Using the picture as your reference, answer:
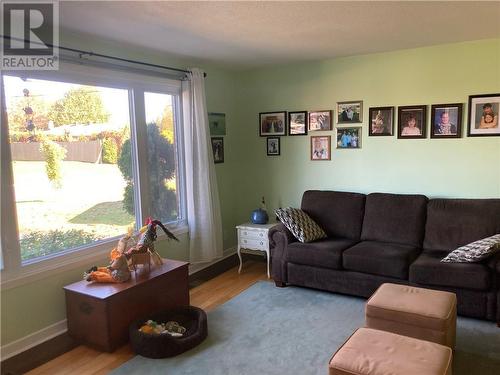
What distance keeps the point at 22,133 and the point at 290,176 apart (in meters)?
2.87

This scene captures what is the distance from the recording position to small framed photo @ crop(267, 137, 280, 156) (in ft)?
15.8

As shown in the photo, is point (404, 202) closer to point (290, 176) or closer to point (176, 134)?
point (290, 176)

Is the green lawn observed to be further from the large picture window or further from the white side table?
the white side table

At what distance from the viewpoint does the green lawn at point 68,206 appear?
2.88 metres

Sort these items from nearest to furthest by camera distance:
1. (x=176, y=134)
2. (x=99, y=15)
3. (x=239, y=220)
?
(x=99, y=15)
(x=176, y=134)
(x=239, y=220)

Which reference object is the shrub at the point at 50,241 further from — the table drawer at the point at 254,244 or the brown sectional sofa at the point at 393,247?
the brown sectional sofa at the point at 393,247

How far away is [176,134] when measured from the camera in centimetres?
420

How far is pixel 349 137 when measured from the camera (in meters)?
4.33

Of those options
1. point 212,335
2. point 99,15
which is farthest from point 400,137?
point 99,15

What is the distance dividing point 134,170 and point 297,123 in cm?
196

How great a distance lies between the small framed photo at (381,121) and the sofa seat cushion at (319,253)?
119 cm

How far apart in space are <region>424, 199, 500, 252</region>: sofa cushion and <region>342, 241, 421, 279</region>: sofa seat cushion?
227 millimetres

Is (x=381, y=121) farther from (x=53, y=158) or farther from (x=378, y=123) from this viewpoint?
(x=53, y=158)

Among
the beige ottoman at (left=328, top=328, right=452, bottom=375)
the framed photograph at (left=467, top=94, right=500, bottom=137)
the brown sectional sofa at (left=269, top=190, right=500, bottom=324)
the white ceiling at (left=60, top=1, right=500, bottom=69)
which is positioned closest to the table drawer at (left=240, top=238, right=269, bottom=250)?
the brown sectional sofa at (left=269, top=190, right=500, bottom=324)
